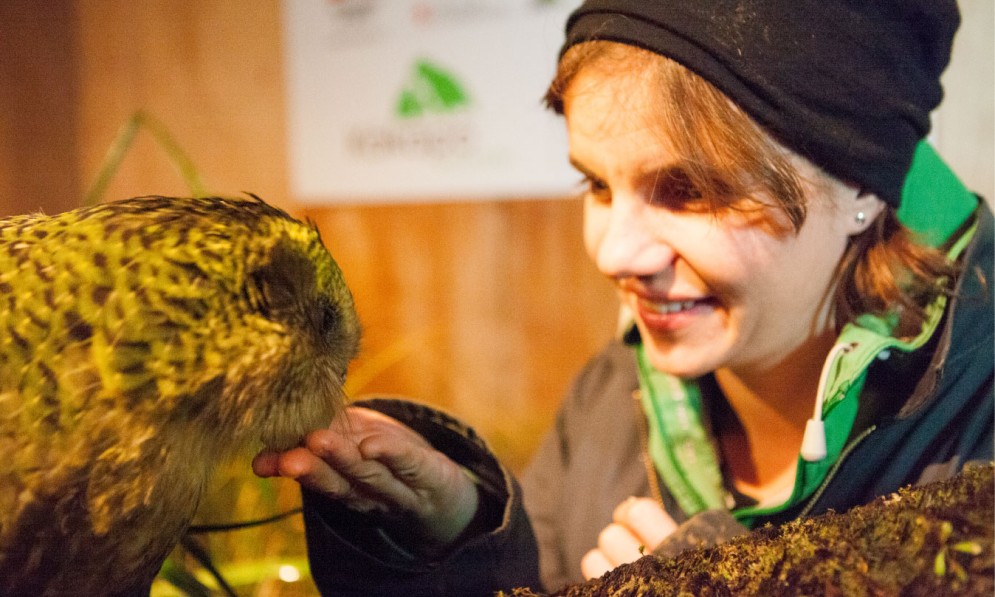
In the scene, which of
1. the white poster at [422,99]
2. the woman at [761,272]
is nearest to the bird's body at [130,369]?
the woman at [761,272]

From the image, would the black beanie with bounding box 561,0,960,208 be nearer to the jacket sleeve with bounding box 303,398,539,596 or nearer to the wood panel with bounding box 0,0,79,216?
the jacket sleeve with bounding box 303,398,539,596

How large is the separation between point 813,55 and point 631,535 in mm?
477

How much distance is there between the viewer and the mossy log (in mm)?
400

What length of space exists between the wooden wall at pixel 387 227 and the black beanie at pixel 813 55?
0.93m

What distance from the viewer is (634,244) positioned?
0.71 meters

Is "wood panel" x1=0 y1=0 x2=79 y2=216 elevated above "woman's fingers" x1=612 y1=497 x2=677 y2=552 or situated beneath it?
elevated above

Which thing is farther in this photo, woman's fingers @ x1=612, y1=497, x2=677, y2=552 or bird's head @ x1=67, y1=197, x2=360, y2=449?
woman's fingers @ x1=612, y1=497, x2=677, y2=552

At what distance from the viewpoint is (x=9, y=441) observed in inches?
15.2

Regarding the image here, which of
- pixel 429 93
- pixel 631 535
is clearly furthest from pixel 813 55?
pixel 429 93

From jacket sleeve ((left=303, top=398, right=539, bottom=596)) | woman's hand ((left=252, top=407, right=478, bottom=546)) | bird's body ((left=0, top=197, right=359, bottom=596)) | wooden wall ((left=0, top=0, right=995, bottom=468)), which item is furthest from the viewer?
wooden wall ((left=0, top=0, right=995, bottom=468))

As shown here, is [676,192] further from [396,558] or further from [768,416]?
[396,558]

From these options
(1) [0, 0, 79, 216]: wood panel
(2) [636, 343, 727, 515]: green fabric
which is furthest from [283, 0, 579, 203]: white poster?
(2) [636, 343, 727, 515]: green fabric

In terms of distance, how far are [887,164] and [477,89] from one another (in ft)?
3.42

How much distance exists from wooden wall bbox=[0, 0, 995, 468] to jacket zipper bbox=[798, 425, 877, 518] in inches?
36.1
